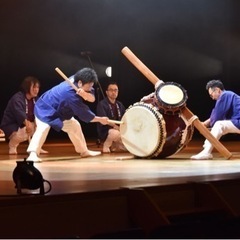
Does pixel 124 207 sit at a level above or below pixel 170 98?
below

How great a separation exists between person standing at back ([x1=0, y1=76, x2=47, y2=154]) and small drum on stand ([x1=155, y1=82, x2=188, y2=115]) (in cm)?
159

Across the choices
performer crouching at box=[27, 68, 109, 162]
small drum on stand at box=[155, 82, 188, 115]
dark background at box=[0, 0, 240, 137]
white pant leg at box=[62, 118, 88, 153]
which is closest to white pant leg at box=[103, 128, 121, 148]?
white pant leg at box=[62, 118, 88, 153]

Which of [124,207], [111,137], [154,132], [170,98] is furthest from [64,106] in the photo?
[124,207]

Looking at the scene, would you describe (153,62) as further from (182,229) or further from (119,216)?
(182,229)

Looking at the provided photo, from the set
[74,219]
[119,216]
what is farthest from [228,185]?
[74,219]

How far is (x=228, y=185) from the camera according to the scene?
293 centimetres

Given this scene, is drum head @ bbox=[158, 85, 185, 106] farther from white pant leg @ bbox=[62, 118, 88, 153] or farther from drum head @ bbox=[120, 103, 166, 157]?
white pant leg @ bbox=[62, 118, 88, 153]

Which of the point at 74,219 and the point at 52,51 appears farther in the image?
the point at 52,51

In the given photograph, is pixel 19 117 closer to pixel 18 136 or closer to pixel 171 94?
pixel 18 136
